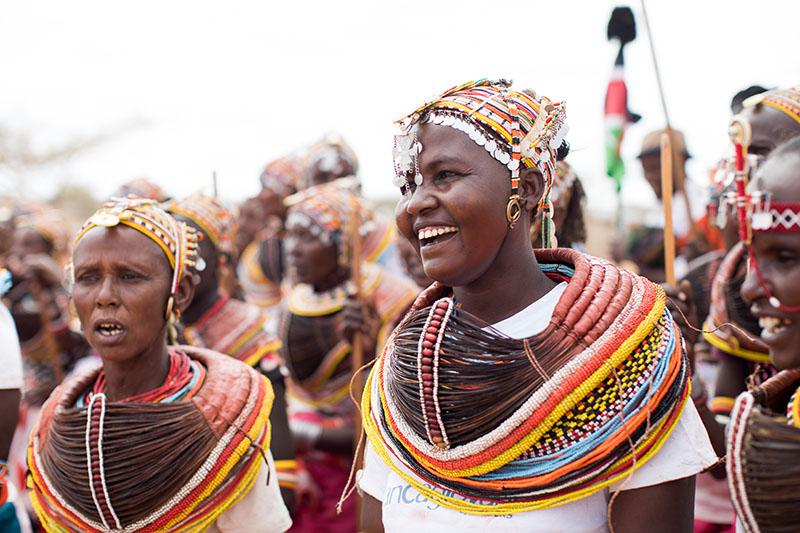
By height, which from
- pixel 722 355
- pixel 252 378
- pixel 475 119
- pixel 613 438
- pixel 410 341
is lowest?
pixel 722 355

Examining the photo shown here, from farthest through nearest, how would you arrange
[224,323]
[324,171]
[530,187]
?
[324,171] → [224,323] → [530,187]

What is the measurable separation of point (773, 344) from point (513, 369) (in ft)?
2.16

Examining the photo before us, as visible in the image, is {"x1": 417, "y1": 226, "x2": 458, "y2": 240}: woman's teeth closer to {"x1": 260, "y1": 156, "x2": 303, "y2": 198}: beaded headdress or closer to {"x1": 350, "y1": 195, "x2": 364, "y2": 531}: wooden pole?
{"x1": 350, "y1": 195, "x2": 364, "y2": 531}: wooden pole

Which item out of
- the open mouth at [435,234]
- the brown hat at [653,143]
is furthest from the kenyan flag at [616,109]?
the open mouth at [435,234]

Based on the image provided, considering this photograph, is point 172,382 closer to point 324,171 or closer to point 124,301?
point 124,301

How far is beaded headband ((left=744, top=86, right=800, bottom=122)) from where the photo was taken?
331 cm

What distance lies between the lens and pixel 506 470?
7.56 ft

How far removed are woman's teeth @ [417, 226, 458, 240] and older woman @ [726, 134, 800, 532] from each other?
0.77m

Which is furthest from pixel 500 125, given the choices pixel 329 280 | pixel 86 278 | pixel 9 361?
pixel 329 280

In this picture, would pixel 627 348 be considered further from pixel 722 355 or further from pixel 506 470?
pixel 722 355

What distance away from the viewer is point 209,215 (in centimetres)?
491

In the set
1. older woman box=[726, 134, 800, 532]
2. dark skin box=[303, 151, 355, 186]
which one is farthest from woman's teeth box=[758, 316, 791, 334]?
dark skin box=[303, 151, 355, 186]

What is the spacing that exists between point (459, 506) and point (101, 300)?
59.3 inches

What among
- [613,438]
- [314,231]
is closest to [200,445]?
[613,438]
